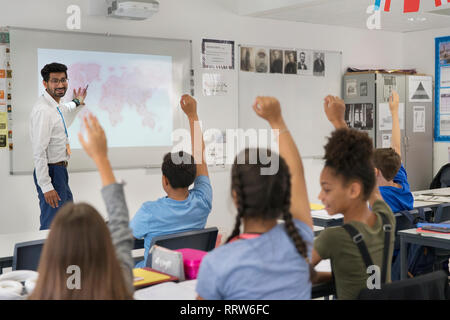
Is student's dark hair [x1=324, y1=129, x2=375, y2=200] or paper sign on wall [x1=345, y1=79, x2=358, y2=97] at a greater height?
paper sign on wall [x1=345, y1=79, x2=358, y2=97]

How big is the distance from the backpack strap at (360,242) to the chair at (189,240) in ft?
3.08

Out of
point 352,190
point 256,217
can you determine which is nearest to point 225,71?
point 352,190

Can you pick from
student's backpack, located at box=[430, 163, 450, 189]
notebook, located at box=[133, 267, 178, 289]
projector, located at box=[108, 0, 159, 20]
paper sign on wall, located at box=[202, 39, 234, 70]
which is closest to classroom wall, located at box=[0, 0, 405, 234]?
paper sign on wall, located at box=[202, 39, 234, 70]

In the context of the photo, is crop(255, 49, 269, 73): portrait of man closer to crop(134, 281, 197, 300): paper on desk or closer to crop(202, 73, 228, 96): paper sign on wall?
crop(202, 73, 228, 96): paper sign on wall

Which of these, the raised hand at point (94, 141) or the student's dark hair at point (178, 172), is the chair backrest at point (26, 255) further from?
the raised hand at point (94, 141)

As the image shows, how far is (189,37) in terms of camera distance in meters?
5.86

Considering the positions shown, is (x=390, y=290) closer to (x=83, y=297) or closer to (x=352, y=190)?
(x=352, y=190)

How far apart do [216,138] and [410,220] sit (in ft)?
9.73

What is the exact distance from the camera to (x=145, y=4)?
5.02 metres

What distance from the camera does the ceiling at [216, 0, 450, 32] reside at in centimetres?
555

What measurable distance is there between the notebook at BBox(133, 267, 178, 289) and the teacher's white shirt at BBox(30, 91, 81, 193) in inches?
97.4

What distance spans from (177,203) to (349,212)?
3.38ft

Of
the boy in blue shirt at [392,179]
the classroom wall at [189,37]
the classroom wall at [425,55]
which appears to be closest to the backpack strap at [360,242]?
the boy in blue shirt at [392,179]

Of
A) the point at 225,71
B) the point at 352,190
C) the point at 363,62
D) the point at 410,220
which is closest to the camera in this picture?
the point at 352,190
